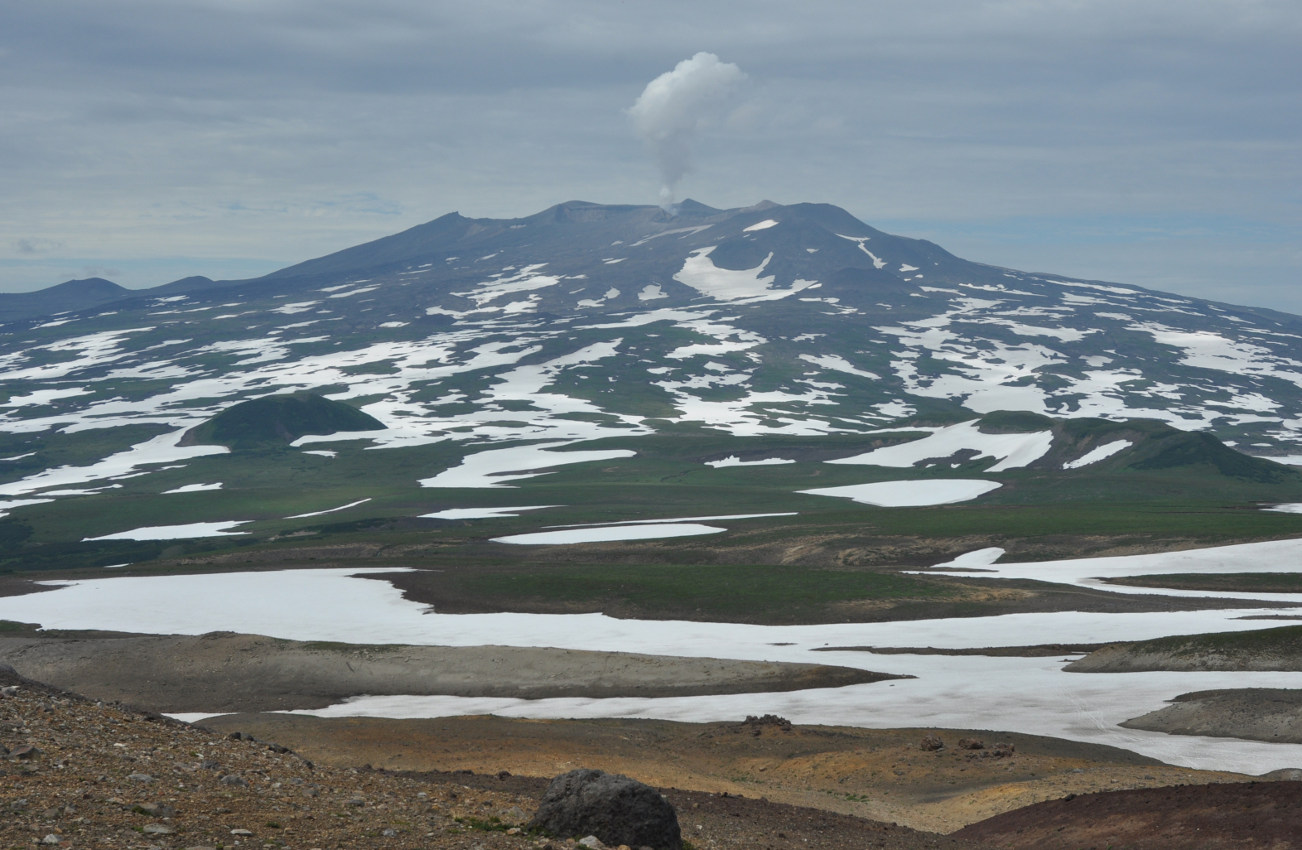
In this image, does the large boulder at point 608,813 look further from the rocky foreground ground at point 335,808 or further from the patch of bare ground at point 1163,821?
the patch of bare ground at point 1163,821

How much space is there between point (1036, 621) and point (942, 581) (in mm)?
11864

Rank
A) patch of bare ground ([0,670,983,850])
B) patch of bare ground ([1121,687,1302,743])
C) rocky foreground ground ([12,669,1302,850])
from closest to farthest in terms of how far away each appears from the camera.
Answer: patch of bare ground ([0,670,983,850])
rocky foreground ground ([12,669,1302,850])
patch of bare ground ([1121,687,1302,743])

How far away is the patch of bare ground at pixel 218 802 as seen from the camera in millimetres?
14258

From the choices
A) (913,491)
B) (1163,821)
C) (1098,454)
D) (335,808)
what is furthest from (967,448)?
(335,808)

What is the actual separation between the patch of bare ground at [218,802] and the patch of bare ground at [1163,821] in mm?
1844

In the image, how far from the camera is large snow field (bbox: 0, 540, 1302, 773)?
40.3 metres

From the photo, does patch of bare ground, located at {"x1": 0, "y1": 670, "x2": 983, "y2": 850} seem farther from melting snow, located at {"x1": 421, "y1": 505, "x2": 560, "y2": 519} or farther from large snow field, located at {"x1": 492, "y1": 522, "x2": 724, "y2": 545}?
melting snow, located at {"x1": 421, "y1": 505, "x2": 560, "y2": 519}

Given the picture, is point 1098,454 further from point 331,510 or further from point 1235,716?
point 1235,716

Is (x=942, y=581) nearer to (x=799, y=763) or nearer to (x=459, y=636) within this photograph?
(x=459, y=636)

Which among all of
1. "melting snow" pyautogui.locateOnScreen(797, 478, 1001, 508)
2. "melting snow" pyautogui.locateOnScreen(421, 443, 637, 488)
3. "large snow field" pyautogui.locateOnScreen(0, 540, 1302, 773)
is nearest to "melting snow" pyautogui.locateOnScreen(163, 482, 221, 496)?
"melting snow" pyautogui.locateOnScreen(421, 443, 637, 488)

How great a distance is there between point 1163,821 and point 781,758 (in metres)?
14.4

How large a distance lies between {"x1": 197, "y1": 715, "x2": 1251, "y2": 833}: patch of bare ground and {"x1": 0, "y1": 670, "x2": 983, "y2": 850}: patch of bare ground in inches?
218

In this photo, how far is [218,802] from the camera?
52.3 feet

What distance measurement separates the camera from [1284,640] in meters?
45.6
